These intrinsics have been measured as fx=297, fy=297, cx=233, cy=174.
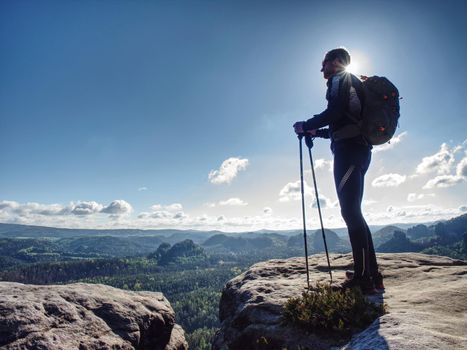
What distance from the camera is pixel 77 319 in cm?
753

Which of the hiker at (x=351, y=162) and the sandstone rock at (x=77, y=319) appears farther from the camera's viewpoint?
the hiker at (x=351, y=162)

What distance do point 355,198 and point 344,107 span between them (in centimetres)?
256

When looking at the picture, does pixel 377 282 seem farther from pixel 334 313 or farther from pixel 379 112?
pixel 379 112

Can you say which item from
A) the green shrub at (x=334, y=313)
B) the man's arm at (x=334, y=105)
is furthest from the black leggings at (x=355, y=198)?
the green shrub at (x=334, y=313)

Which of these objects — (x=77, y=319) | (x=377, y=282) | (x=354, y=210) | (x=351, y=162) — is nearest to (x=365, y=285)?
(x=377, y=282)

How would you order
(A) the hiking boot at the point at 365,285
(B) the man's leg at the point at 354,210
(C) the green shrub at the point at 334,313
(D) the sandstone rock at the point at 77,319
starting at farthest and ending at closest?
1. (A) the hiking boot at the point at 365,285
2. (B) the man's leg at the point at 354,210
3. (D) the sandstone rock at the point at 77,319
4. (C) the green shrub at the point at 334,313

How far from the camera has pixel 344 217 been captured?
8430mm

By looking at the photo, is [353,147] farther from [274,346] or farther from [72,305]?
[72,305]

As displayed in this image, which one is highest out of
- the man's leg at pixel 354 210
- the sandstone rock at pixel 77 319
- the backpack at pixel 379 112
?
the backpack at pixel 379 112

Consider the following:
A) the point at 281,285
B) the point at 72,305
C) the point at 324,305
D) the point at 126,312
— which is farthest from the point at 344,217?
the point at 72,305

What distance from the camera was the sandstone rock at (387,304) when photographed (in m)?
4.64

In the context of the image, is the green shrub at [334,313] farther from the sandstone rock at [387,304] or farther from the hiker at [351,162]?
the hiker at [351,162]

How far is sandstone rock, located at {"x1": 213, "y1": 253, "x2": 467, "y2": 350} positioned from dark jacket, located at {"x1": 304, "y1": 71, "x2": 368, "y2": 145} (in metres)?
4.32

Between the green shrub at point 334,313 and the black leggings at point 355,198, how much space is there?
1.16 meters
